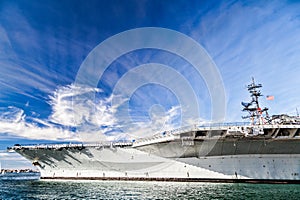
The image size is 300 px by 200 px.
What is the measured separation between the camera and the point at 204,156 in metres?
21.2

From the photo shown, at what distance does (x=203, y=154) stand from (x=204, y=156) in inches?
11.4

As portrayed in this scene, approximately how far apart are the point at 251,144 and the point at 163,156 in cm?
812

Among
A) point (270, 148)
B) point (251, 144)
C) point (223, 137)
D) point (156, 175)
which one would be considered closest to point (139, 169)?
point (156, 175)

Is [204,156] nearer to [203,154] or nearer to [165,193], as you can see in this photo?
[203,154]

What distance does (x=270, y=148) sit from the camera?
20.2m

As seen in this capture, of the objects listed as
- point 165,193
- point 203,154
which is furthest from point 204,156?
point 165,193

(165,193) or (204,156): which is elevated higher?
(204,156)

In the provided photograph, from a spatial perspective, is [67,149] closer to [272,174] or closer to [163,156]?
[163,156]

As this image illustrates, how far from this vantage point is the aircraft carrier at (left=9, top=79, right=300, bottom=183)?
62.7ft

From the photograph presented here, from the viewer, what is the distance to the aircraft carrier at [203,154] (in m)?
19.1

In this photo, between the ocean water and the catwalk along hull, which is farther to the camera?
the catwalk along hull

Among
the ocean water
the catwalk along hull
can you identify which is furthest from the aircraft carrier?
the ocean water

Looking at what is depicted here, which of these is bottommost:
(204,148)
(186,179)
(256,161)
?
(186,179)

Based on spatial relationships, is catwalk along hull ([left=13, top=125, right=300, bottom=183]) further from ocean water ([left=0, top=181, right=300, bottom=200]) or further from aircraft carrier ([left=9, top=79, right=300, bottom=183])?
ocean water ([left=0, top=181, right=300, bottom=200])
